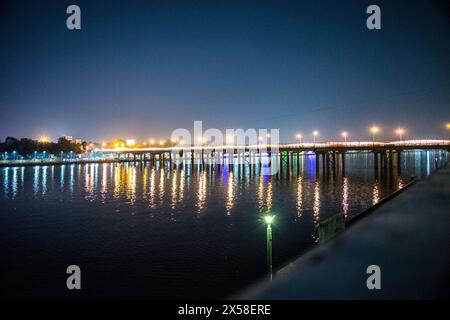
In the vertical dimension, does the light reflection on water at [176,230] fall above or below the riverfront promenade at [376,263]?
below

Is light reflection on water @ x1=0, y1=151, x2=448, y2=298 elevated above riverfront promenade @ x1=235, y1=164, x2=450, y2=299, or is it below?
below

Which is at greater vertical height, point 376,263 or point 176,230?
point 376,263

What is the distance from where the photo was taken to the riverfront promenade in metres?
8.52

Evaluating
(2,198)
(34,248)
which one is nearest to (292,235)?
(34,248)

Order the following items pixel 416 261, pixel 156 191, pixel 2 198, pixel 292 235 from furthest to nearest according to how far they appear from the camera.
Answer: pixel 156 191
pixel 2 198
pixel 292 235
pixel 416 261

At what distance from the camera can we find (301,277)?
9508 millimetres

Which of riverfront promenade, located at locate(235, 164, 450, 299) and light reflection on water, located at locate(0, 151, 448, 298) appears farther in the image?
light reflection on water, located at locate(0, 151, 448, 298)

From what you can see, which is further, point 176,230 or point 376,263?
point 176,230

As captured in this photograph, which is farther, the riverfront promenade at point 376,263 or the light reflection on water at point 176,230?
the light reflection on water at point 176,230

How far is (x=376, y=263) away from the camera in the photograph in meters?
10.3

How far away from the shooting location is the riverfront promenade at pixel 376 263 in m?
8.52

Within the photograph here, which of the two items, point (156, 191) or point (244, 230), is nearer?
point (244, 230)
